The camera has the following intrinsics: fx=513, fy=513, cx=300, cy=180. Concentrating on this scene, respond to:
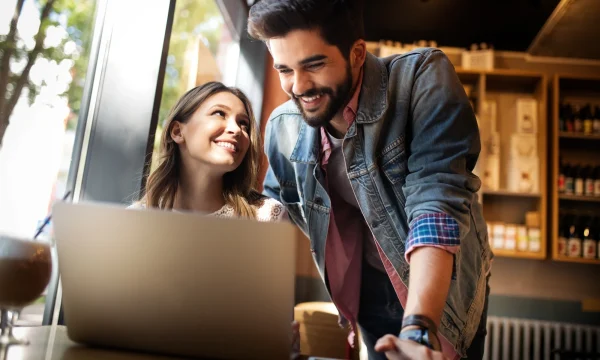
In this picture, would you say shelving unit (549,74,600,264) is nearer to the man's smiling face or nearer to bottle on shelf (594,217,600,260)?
bottle on shelf (594,217,600,260)

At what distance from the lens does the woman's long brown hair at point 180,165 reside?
1.39 m

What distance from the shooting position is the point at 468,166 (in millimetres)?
1087

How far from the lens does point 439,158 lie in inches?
39.5

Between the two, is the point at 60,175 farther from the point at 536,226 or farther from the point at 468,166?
the point at 536,226

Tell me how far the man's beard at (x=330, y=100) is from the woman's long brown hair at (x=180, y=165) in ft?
1.05

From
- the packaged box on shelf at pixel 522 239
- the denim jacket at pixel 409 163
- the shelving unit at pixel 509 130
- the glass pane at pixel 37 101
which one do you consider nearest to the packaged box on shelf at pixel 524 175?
the shelving unit at pixel 509 130

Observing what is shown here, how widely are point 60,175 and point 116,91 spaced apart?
11.2 inches

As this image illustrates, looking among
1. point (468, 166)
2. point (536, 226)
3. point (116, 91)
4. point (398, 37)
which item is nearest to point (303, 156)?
point (468, 166)

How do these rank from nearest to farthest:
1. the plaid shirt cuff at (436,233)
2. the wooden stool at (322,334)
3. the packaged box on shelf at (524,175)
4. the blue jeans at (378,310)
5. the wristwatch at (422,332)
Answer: the wristwatch at (422,332)
the plaid shirt cuff at (436,233)
the blue jeans at (378,310)
the wooden stool at (322,334)
the packaged box on shelf at (524,175)

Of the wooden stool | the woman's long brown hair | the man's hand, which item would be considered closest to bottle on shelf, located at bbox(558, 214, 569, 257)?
the wooden stool

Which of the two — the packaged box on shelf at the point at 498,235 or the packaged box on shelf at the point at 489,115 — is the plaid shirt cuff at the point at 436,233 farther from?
the packaged box on shelf at the point at 489,115

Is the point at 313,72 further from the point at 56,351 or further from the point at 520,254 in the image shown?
the point at 520,254

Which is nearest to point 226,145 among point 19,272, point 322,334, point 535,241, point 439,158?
point 439,158

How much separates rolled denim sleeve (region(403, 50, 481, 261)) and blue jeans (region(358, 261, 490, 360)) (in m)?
0.41
